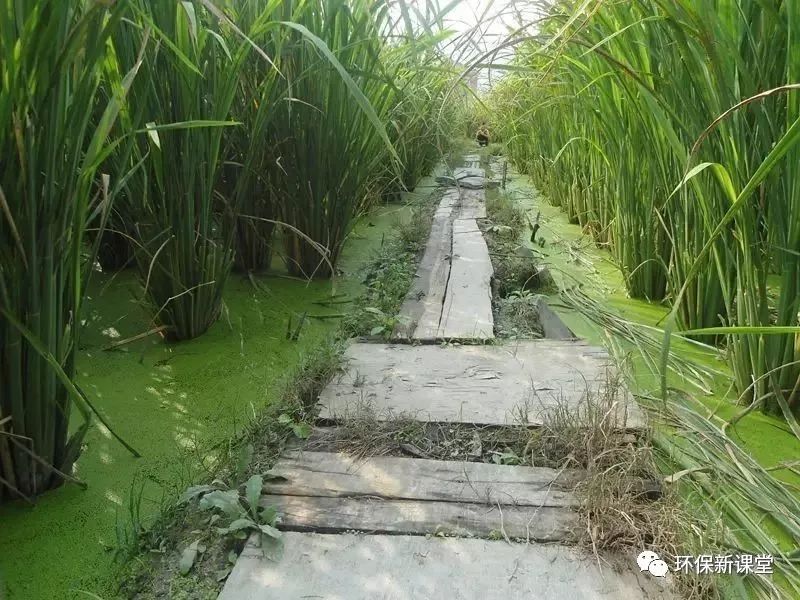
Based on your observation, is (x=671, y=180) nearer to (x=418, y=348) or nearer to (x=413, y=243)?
(x=418, y=348)

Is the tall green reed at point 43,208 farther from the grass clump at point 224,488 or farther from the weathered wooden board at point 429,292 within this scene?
the weathered wooden board at point 429,292

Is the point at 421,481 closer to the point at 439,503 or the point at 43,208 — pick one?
the point at 439,503

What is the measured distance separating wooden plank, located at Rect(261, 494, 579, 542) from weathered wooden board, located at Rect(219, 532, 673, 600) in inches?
0.8

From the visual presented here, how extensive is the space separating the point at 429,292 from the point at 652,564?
47.6 inches

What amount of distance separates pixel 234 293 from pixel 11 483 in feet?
3.26

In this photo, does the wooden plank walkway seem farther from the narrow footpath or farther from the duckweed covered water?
the duckweed covered water

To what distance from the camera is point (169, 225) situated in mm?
1332

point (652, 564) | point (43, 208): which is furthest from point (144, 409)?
point (652, 564)

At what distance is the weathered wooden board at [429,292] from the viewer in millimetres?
1599

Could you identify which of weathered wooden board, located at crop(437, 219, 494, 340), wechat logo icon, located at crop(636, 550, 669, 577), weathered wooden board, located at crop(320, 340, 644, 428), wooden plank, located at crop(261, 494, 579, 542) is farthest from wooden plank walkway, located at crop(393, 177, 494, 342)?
wechat logo icon, located at crop(636, 550, 669, 577)

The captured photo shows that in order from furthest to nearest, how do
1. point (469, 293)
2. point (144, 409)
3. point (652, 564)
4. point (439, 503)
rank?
point (469, 293) < point (144, 409) < point (439, 503) < point (652, 564)

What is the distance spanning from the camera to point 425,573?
78cm

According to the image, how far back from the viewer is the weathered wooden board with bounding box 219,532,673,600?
0.75 metres

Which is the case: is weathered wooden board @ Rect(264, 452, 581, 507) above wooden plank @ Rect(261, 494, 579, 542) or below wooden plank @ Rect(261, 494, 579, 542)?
above
